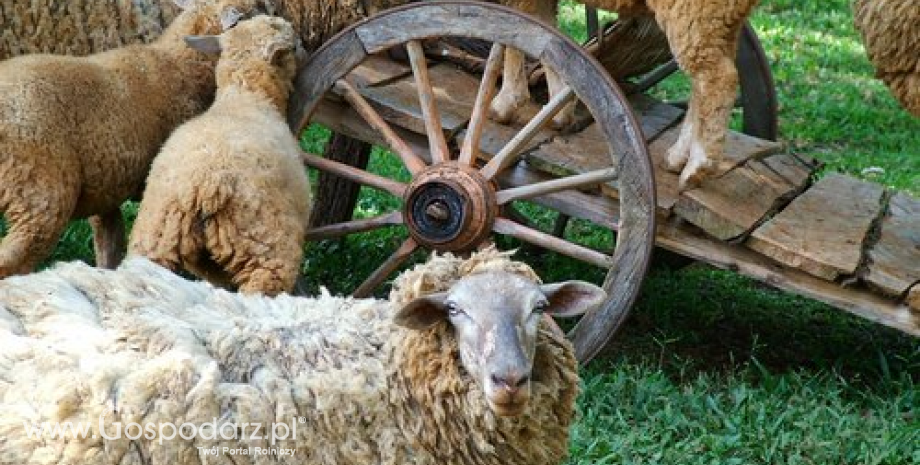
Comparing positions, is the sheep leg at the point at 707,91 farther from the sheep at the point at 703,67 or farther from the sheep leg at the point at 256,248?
the sheep leg at the point at 256,248

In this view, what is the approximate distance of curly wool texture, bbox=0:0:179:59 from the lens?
6773 millimetres

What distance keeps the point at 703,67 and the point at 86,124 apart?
2.59 meters

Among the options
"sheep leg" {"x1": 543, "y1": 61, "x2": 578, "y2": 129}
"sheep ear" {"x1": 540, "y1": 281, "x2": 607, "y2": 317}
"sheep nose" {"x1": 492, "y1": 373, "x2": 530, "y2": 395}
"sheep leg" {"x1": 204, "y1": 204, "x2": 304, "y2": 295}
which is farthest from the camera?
"sheep leg" {"x1": 543, "y1": 61, "x2": 578, "y2": 129}

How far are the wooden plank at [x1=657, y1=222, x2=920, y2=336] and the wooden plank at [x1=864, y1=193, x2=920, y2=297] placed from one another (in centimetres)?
8

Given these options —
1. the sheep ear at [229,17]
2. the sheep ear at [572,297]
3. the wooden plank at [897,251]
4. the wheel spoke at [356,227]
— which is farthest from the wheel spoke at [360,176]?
the sheep ear at [572,297]

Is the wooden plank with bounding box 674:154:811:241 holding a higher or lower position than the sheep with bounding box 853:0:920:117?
lower

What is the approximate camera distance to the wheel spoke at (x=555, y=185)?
5668mm

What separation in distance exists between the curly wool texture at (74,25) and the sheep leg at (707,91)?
8.93ft

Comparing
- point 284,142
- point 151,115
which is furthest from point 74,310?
point 151,115

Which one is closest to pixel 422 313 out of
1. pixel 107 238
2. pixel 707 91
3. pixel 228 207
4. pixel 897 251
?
pixel 228 207

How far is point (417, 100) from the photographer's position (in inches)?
245

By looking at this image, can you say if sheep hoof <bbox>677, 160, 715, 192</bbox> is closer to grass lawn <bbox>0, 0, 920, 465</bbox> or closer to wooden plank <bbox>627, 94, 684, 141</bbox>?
wooden plank <bbox>627, 94, 684, 141</bbox>

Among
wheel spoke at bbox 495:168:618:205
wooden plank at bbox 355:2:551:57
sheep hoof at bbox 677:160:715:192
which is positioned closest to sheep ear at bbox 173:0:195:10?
wooden plank at bbox 355:2:551:57

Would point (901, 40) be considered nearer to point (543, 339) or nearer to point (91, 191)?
point (543, 339)
